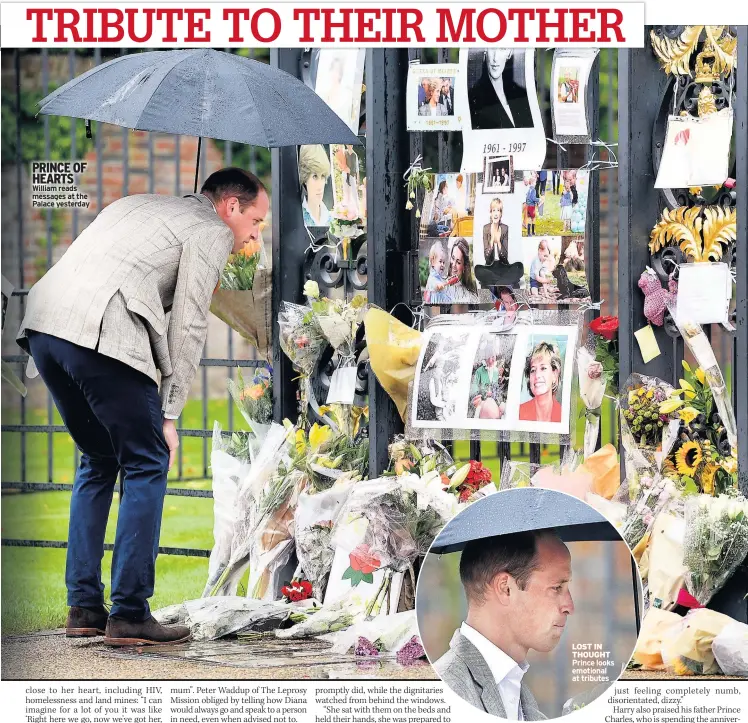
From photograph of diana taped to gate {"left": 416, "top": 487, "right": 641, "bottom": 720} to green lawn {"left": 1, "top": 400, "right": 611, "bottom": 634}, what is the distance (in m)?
1.00

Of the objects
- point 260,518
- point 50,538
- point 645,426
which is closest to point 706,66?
point 645,426

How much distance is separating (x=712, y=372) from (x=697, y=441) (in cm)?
Result: 22

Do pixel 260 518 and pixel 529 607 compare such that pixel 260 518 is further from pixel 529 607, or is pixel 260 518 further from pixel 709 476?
pixel 709 476

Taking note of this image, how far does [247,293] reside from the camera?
16.3 ft

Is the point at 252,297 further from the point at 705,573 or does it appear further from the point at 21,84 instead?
the point at 705,573

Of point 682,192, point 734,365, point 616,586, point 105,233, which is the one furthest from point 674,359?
point 105,233

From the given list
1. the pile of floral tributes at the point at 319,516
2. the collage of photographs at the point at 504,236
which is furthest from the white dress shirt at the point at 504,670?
the collage of photographs at the point at 504,236

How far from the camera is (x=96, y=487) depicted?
14.3ft

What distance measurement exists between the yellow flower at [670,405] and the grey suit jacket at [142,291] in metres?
1.52

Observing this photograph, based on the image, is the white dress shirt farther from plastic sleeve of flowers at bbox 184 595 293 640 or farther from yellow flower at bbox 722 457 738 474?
plastic sleeve of flowers at bbox 184 595 293 640

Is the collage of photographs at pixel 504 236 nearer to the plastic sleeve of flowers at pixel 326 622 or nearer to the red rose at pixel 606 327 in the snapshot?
the red rose at pixel 606 327

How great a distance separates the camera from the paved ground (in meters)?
3.81

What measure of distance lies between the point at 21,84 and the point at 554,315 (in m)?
2.89

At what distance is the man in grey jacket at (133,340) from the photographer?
Result: 4020 mm
